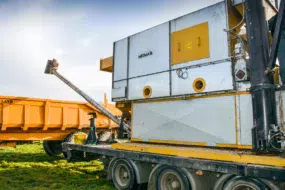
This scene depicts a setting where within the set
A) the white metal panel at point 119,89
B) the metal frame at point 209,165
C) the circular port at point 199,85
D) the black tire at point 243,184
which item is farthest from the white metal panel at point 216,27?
the black tire at point 243,184

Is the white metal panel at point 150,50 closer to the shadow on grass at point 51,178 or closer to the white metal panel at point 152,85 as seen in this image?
the white metal panel at point 152,85

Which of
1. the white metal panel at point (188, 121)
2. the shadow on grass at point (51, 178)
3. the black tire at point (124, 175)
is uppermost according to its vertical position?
the white metal panel at point (188, 121)

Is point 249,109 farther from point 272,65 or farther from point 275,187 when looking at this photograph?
point 275,187

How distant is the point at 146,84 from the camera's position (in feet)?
21.6

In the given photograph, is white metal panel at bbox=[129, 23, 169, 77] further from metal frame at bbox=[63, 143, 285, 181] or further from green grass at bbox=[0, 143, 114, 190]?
green grass at bbox=[0, 143, 114, 190]

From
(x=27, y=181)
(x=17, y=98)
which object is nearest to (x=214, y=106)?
(x=27, y=181)

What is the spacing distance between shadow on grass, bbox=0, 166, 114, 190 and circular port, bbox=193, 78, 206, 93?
11.5ft

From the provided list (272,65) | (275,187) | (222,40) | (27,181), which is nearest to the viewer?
(275,187)

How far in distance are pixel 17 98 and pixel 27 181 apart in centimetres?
348

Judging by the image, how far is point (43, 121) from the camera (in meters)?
9.98

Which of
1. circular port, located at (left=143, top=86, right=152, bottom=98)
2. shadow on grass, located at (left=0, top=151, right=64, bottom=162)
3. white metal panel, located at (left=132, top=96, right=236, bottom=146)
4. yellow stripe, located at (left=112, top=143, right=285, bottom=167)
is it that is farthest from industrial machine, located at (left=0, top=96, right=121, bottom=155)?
yellow stripe, located at (left=112, top=143, right=285, bottom=167)

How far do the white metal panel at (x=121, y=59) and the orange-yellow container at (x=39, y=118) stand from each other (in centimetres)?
413

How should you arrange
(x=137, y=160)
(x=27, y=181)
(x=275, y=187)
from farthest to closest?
(x=27, y=181), (x=137, y=160), (x=275, y=187)

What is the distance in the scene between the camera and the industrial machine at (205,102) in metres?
4.16
